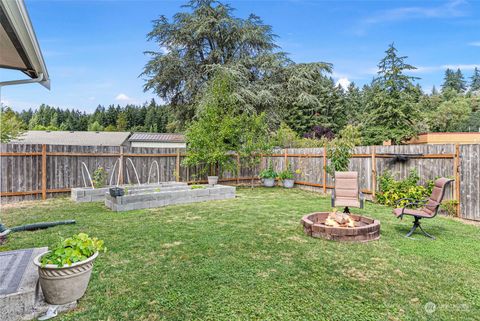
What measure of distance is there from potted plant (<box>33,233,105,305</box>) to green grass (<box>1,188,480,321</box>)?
18 cm

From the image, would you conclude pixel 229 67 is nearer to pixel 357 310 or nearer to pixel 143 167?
pixel 143 167

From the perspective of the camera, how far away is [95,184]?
864 centimetres

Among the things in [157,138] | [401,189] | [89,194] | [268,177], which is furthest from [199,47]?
[157,138]

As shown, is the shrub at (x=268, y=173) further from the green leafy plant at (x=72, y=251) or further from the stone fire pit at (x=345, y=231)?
the green leafy plant at (x=72, y=251)

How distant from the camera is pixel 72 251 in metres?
2.55

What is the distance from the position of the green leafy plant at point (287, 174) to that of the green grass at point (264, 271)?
227 inches

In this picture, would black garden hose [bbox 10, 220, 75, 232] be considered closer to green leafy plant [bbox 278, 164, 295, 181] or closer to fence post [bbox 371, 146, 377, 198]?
fence post [bbox 371, 146, 377, 198]

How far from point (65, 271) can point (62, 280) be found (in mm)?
96

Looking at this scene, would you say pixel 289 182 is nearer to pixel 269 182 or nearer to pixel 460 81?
pixel 269 182

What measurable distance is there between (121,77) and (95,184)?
1162cm

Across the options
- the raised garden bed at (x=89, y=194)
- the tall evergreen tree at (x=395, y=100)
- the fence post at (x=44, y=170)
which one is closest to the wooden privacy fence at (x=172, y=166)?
the fence post at (x=44, y=170)

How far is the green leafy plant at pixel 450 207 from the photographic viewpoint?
21.0 ft

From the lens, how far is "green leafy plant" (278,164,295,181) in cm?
1155

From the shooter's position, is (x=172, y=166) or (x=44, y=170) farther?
(x=172, y=166)
